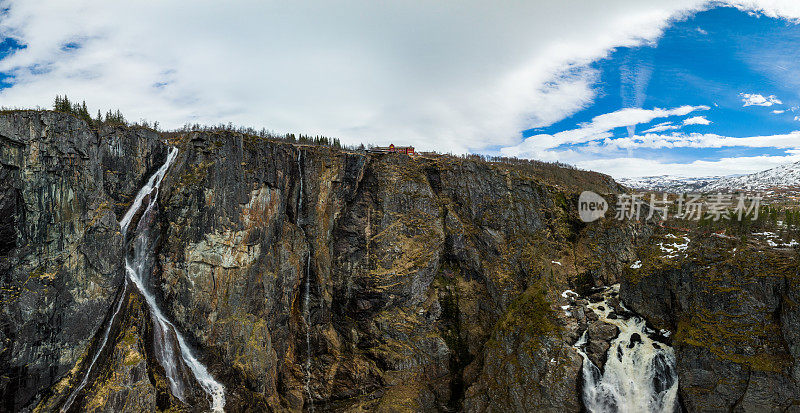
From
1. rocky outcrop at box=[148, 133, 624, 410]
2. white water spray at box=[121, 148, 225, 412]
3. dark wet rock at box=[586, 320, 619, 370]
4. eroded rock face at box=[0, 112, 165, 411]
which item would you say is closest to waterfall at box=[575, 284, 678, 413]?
dark wet rock at box=[586, 320, 619, 370]

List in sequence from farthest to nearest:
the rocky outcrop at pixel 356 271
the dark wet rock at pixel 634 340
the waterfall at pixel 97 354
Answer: the dark wet rock at pixel 634 340 → the rocky outcrop at pixel 356 271 → the waterfall at pixel 97 354

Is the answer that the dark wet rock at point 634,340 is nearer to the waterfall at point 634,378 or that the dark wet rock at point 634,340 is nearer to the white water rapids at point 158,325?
the waterfall at point 634,378

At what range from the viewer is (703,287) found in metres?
31.3

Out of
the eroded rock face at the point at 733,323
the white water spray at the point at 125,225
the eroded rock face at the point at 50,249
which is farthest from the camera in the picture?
the eroded rock face at the point at 733,323

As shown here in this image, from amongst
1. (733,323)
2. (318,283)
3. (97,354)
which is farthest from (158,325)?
(733,323)

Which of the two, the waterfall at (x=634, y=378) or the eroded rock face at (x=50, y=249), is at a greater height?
the eroded rock face at (x=50, y=249)

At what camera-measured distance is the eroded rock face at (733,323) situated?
1059 inches

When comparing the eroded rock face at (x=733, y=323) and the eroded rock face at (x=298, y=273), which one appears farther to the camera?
the eroded rock face at (x=733, y=323)

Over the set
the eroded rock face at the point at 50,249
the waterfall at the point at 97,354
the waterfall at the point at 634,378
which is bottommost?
the waterfall at the point at 634,378

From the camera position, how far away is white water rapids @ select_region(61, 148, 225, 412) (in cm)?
2778

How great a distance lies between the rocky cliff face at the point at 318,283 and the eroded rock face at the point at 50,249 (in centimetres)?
8

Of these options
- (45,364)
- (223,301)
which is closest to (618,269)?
(223,301)

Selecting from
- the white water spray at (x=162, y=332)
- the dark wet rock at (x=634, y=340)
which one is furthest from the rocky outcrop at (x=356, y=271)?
the dark wet rock at (x=634, y=340)

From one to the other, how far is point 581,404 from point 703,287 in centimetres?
1399
